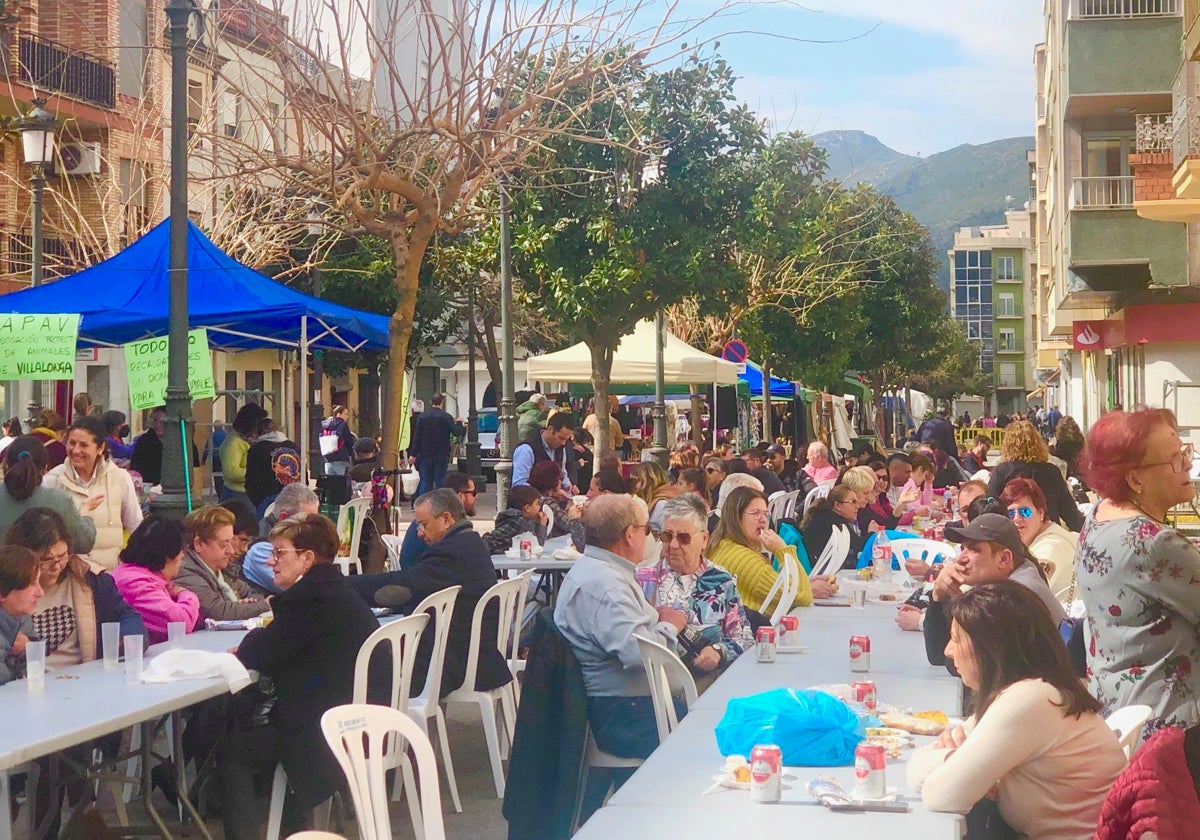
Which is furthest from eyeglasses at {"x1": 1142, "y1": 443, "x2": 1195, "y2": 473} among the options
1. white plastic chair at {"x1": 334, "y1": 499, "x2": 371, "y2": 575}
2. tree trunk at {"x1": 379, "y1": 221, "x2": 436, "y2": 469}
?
white plastic chair at {"x1": 334, "y1": 499, "x2": 371, "y2": 575}

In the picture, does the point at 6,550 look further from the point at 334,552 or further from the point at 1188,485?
the point at 1188,485

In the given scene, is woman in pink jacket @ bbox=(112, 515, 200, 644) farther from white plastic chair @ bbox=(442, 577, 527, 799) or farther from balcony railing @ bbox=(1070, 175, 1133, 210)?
balcony railing @ bbox=(1070, 175, 1133, 210)

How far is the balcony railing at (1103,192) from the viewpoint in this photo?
1051 inches

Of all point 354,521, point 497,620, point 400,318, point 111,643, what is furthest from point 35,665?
point 354,521

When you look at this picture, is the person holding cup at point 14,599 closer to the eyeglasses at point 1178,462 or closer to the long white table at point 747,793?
the long white table at point 747,793

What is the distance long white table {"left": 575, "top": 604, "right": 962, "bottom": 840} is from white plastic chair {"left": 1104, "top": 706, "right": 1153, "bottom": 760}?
2.02 feet

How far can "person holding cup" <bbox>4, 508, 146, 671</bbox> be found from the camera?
6570 millimetres

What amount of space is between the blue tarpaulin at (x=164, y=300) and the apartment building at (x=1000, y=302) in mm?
127670

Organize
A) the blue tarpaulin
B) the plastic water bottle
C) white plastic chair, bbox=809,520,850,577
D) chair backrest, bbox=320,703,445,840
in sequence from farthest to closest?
the blue tarpaulin, white plastic chair, bbox=809,520,850,577, the plastic water bottle, chair backrest, bbox=320,703,445,840

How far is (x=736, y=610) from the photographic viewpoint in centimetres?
751

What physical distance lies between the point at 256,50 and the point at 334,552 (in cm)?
738

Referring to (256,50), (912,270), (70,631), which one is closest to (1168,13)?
(256,50)

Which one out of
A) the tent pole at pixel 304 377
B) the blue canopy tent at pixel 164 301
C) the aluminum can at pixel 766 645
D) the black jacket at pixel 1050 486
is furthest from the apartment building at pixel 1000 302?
the aluminum can at pixel 766 645

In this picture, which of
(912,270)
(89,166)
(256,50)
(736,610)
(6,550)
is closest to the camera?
(6,550)
